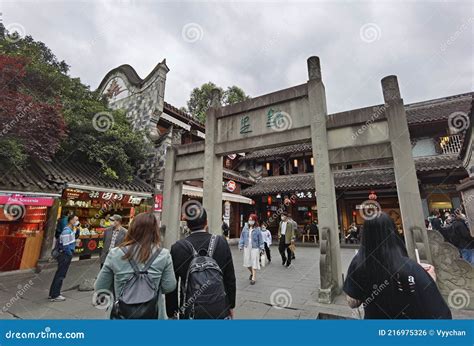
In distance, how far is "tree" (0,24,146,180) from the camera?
316 inches

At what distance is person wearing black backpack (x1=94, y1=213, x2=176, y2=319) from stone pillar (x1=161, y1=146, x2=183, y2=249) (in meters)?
6.26

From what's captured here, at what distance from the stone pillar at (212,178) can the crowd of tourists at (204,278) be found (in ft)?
15.5

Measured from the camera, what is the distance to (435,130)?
14.0 m

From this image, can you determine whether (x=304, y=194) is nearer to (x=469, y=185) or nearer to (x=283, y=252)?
(x=283, y=252)

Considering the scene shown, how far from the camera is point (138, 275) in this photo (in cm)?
224

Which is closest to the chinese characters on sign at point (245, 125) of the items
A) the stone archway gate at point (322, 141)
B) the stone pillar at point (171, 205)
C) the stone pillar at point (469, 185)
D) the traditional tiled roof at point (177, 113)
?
the stone archway gate at point (322, 141)

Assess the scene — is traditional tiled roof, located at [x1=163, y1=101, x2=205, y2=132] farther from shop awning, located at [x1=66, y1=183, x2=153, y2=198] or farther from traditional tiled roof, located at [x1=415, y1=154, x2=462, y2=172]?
traditional tiled roof, located at [x1=415, y1=154, x2=462, y2=172]

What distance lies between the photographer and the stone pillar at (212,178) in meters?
7.51

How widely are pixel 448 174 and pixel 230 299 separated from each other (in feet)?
50.2

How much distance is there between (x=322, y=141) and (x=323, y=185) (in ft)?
3.84

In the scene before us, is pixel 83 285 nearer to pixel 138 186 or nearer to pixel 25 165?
pixel 25 165

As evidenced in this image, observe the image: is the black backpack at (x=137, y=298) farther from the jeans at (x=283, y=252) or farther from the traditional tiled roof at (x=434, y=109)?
the traditional tiled roof at (x=434, y=109)

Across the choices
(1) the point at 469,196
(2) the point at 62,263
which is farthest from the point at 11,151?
(1) the point at 469,196

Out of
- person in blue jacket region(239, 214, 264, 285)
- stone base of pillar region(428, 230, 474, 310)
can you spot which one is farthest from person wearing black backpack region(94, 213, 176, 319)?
stone base of pillar region(428, 230, 474, 310)
